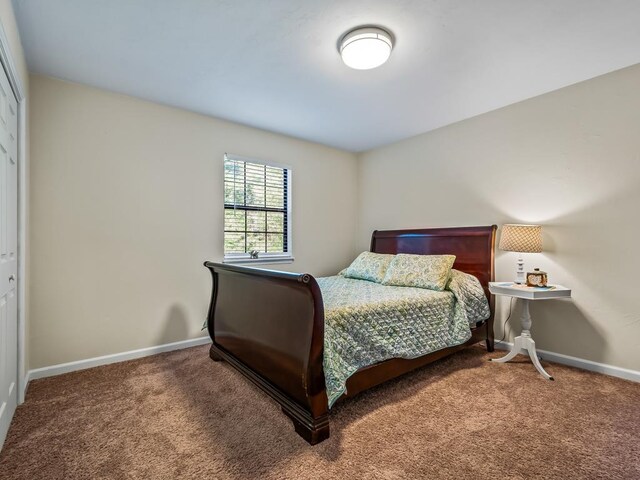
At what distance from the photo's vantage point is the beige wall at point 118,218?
98.7 inches

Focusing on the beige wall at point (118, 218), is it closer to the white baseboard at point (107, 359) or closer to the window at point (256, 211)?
the white baseboard at point (107, 359)

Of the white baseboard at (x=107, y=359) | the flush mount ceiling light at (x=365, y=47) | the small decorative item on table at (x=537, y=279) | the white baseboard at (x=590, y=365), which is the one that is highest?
the flush mount ceiling light at (x=365, y=47)

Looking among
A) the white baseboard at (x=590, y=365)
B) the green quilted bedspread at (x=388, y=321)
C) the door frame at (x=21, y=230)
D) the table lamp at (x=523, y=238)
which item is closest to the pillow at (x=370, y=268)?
the green quilted bedspread at (x=388, y=321)

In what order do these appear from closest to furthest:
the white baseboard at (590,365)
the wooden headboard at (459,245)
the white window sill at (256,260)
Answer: the white baseboard at (590,365) < the wooden headboard at (459,245) < the white window sill at (256,260)

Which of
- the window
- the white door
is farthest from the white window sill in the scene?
the white door

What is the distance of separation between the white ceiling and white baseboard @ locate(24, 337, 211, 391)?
2295 millimetres

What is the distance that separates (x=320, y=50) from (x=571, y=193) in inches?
94.2

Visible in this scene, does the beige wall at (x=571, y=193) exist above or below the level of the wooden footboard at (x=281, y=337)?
above

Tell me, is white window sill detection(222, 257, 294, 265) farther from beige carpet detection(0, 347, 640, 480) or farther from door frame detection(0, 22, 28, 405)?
door frame detection(0, 22, 28, 405)

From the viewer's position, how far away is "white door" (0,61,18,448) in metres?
1.66

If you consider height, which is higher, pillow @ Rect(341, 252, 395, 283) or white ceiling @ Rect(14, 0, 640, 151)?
white ceiling @ Rect(14, 0, 640, 151)

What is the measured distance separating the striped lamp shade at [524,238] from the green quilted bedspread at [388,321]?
0.51 m

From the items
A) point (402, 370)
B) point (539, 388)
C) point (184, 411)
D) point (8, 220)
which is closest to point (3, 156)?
point (8, 220)

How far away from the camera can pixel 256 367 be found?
2158mm
